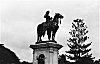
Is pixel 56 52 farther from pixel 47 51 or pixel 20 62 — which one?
pixel 20 62

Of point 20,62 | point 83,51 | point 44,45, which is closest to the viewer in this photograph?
point 44,45

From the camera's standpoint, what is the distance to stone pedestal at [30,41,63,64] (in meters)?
20.2

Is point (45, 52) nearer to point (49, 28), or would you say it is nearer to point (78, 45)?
point (49, 28)

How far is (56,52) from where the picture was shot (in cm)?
2072

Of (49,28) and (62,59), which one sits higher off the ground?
(62,59)

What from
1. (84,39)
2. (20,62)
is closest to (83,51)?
(84,39)

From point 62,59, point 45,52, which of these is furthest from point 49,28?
point 62,59

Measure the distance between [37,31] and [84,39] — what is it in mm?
33620

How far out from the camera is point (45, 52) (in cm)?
2038

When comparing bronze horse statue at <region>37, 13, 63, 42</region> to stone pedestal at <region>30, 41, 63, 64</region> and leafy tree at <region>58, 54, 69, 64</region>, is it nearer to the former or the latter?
stone pedestal at <region>30, 41, 63, 64</region>

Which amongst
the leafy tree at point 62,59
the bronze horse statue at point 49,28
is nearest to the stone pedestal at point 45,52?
the bronze horse statue at point 49,28

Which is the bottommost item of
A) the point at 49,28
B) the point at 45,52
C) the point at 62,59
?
the point at 45,52

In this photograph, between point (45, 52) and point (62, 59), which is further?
point (62, 59)

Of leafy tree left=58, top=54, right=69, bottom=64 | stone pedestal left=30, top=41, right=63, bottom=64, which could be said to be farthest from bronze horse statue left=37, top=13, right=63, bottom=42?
leafy tree left=58, top=54, right=69, bottom=64
